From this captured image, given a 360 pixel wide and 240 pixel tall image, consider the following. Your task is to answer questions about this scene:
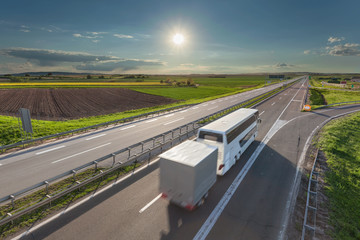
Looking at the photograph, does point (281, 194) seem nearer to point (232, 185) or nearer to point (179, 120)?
point (232, 185)

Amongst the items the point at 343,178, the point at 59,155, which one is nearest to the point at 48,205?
the point at 59,155

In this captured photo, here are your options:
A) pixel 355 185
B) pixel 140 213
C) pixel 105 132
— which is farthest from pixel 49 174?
pixel 355 185

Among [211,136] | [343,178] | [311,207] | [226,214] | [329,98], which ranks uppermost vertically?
[211,136]

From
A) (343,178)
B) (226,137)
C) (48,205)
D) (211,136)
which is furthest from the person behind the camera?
(343,178)

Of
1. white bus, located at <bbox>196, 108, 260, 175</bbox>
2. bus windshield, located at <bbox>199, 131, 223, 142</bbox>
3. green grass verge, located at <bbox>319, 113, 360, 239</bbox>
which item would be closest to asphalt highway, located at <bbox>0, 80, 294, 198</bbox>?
bus windshield, located at <bbox>199, 131, 223, 142</bbox>

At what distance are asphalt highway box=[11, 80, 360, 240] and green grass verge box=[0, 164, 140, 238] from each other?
57 centimetres

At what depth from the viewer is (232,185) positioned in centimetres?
1045

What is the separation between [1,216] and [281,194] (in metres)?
13.3

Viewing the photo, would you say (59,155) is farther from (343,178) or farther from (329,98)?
(329,98)

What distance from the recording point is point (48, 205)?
841 centimetres

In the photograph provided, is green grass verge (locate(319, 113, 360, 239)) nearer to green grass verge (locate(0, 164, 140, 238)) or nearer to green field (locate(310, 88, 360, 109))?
green grass verge (locate(0, 164, 140, 238))

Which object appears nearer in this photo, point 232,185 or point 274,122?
point 232,185

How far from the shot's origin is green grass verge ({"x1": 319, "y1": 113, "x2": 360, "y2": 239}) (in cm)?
788

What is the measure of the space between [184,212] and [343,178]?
36.5 feet
